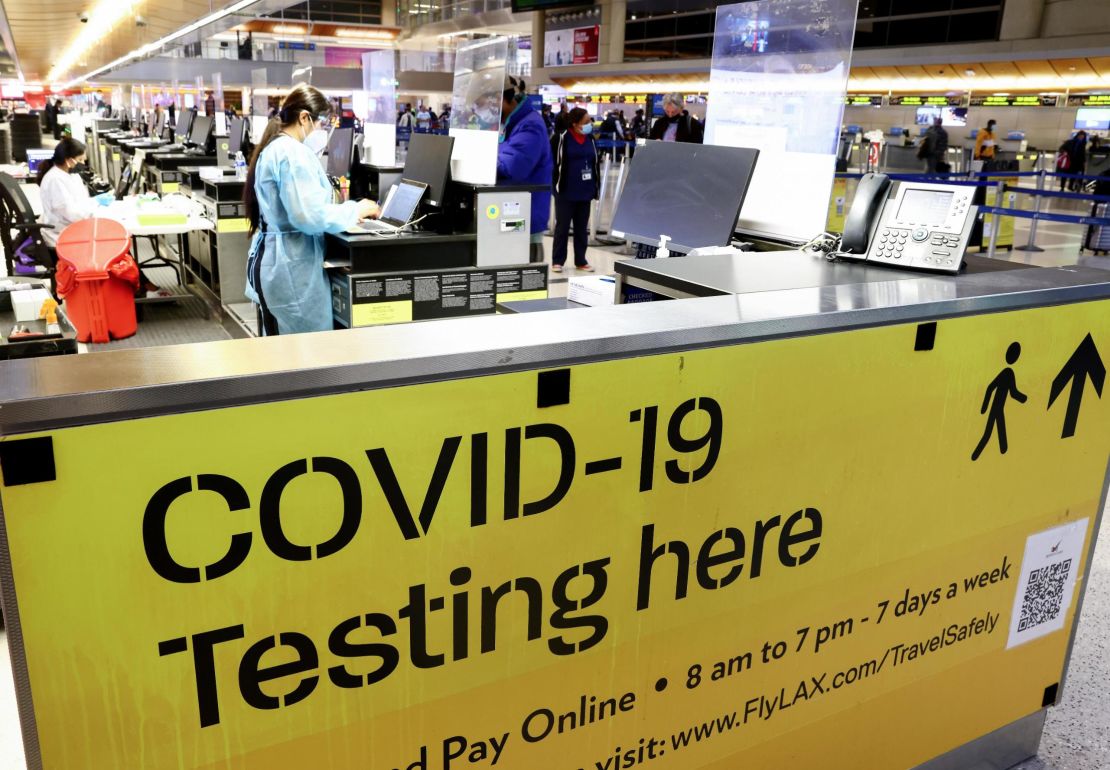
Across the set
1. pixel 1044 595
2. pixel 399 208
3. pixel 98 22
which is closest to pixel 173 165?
pixel 399 208

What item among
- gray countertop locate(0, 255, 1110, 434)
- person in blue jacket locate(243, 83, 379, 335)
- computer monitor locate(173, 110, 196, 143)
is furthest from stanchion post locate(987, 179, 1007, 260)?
computer monitor locate(173, 110, 196, 143)

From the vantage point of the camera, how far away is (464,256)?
4.45 metres

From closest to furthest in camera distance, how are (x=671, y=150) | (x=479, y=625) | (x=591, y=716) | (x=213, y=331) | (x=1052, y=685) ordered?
(x=479, y=625), (x=591, y=716), (x=1052, y=685), (x=671, y=150), (x=213, y=331)

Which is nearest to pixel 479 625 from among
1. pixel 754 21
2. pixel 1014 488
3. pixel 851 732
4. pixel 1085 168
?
pixel 851 732

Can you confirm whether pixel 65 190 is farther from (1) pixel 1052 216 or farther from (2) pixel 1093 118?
(2) pixel 1093 118

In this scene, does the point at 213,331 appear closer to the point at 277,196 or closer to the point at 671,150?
the point at 277,196

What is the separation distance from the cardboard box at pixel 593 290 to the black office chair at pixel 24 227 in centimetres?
539

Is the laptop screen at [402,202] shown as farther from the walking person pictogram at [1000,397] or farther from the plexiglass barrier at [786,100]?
the walking person pictogram at [1000,397]

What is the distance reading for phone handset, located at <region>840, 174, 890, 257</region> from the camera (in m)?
2.03

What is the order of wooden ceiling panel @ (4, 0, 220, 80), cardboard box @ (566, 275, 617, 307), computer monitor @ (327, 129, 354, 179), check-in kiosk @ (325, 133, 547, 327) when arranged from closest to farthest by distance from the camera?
cardboard box @ (566, 275, 617, 307) < check-in kiosk @ (325, 133, 547, 327) < computer monitor @ (327, 129, 354, 179) < wooden ceiling panel @ (4, 0, 220, 80)

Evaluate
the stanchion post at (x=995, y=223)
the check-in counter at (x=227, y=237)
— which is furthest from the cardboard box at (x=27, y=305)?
the stanchion post at (x=995, y=223)

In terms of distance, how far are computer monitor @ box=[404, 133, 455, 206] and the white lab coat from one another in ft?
9.88

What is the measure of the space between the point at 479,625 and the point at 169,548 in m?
0.45

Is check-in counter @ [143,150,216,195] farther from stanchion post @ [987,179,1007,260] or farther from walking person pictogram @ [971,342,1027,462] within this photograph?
walking person pictogram @ [971,342,1027,462]
